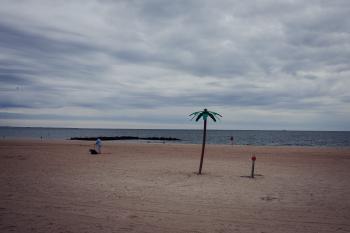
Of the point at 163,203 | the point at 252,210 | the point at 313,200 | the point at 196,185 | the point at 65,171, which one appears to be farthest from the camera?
the point at 65,171

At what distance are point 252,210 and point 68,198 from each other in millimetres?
5332

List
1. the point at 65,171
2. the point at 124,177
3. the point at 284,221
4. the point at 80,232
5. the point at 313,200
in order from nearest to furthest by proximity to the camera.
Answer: the point at 80,232
the point at 284,221
the point at 313,200
the point at 124,177
the point at 65,171

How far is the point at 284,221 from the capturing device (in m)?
7.25

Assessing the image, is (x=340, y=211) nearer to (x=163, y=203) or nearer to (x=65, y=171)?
(x=163, y=203)

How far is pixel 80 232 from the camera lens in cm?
628

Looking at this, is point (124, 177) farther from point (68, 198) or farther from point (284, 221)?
point (284, 221)

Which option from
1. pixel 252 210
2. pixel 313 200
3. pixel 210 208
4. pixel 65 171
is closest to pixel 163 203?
pixel 210 208

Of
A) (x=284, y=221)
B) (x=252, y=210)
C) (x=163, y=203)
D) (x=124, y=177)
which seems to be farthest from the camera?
(x=124, y=177)

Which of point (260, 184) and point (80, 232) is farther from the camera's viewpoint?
point (260, 184)

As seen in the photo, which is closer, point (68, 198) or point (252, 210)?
point (252, 210)

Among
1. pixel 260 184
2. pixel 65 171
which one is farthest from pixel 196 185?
pixel 65 171

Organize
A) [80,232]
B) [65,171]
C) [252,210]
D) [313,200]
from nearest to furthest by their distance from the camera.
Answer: [80,232] → [252,210] → [313,200] → [65,171]

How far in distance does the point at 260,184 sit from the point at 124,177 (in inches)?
227

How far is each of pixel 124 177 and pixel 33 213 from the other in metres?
6.21
